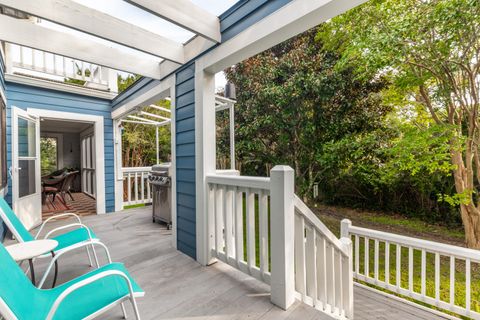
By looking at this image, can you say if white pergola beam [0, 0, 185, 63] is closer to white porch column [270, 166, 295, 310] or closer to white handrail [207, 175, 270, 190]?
white handrail [207, 175, 270, 190]

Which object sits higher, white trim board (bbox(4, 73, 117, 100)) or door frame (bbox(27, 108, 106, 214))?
white trim board (bbox(4, 73, 117, 100))

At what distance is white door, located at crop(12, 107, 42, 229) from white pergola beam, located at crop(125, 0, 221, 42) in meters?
3.52

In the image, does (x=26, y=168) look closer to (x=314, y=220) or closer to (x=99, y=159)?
(x=99, y=159)

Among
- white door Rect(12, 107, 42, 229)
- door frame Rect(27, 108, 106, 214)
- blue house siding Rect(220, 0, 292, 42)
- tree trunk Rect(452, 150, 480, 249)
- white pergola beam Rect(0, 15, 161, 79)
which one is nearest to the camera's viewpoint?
blue house siding Rect(220, 0, 292, 42)

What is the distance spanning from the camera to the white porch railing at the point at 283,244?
1803 millimetres

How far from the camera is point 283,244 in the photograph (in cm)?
179

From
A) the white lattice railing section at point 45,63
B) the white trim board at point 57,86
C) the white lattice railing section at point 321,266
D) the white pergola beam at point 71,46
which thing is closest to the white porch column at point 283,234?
the white lattice railing section at point 321,266

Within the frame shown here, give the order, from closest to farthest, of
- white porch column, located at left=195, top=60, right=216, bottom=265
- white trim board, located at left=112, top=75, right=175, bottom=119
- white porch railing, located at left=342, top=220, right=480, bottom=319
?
white porch column, located at left=195, top=60, right=216, bottom=265 < white porch railing, located at left=342, top=220, right=480, bottom=319 < white trim board, located at left=112, top=75, right=175, bottom=119

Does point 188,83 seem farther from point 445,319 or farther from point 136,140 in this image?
point 136,140

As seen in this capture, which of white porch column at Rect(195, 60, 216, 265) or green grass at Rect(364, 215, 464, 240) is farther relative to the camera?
green grass at Rect(364, 215, 464, 240)

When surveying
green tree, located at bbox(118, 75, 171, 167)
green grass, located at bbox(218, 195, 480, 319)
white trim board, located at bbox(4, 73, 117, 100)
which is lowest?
green grass, located at bbox(218, 195, 480, 319)

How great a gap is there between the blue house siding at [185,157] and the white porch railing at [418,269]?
236 cm

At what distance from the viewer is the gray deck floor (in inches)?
70.6

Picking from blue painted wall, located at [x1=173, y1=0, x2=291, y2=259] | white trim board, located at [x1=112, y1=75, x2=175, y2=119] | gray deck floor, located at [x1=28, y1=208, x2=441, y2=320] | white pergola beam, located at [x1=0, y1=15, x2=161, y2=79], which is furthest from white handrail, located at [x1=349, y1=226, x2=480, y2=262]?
white pergola beam, located at [x1=0, y1=15, x2=161, y2=79]
